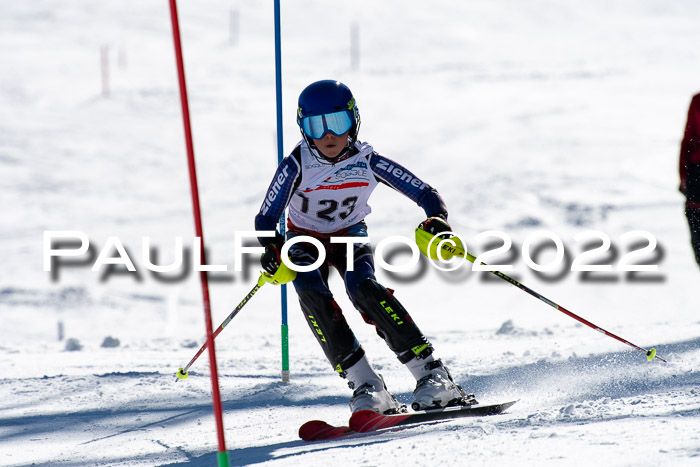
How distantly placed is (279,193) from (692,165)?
2.11 meters

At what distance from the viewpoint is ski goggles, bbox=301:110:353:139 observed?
4.11m

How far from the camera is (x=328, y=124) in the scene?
13.5 feet

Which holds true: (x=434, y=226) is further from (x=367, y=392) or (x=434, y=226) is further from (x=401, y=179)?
(x=367, y=392)

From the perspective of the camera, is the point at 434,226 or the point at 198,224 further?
the point at 434,226

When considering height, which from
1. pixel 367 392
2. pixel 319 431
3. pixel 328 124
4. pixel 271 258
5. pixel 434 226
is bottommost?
pixel 319 431

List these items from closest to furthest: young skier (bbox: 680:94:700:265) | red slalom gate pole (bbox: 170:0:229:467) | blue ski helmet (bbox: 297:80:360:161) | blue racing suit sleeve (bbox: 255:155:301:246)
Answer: red slalom gate pole (bbox: 170:0:229:467) → young skier (bbox: 680:94:700:265) → blue ski helmet (bbox: 297:80:360:161) → blue racing suit sleeve (bbox: 255:155:301:246)

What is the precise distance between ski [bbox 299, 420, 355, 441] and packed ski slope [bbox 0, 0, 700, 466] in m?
0.11

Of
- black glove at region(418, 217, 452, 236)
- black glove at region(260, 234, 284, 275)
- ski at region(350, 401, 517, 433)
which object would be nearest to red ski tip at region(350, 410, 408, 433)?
ski at region(350, 401, 517, 433)

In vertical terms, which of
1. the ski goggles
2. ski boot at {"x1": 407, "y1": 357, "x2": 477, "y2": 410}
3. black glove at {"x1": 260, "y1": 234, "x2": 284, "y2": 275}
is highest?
the ski goggles

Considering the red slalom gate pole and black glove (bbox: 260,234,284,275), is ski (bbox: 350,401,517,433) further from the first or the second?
the red slalom gate pole

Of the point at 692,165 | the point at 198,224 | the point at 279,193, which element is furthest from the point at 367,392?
the point at 692,165

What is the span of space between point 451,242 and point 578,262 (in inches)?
299

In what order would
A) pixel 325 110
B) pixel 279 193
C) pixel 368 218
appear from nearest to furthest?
1. pixel 325 110
2. pixel 279 193
3. pixel 368 218

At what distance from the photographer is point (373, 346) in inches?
253
